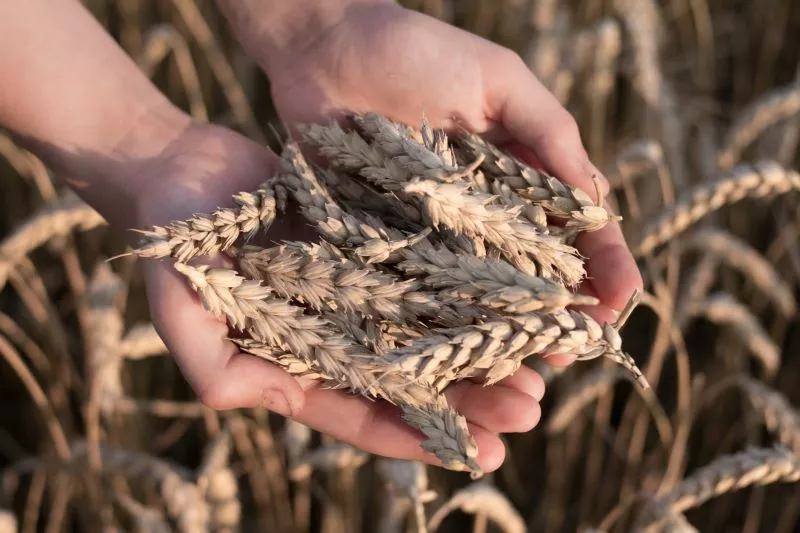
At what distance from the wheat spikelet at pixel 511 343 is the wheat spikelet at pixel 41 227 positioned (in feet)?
2.71

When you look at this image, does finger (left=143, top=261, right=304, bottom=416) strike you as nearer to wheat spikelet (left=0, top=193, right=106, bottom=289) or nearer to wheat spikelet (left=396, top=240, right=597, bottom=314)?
wheat spikelet (left=396, top=240, right=597, bottom=314)

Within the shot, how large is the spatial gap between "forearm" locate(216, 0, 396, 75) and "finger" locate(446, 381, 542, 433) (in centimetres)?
80

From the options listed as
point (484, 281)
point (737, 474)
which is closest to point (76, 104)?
point (484, 281)

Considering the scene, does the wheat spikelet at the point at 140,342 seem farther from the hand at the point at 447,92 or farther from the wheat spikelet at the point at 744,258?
the wheat spikelet at the point at 744,258

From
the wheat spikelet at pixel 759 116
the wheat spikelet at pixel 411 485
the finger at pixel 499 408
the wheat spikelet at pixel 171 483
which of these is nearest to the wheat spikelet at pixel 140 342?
the wheat spikelet at pixel 171 483

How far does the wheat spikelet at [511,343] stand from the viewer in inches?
36.4

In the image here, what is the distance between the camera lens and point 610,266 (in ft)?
3.92

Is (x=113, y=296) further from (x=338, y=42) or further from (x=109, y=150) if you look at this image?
(x=338, y=42)

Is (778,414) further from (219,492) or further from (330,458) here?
(219,492)

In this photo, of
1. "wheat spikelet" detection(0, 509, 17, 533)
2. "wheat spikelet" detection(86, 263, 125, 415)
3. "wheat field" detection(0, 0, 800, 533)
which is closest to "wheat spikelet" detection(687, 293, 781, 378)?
"wheat field" detection(0, 0, 800, 533)

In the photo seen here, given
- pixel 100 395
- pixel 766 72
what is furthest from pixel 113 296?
pixel 766 72

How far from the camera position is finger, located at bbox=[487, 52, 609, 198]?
1247 mm

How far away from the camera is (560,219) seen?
128 centimetres

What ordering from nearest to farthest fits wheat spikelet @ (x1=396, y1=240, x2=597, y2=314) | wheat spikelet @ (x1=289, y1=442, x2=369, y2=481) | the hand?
wheat spikelet @ (x1=396, y1=240, x2=597, y2=314) → the hand → wheat spikelet @ (x1=289, y1=442, x2=369, y2=481)
